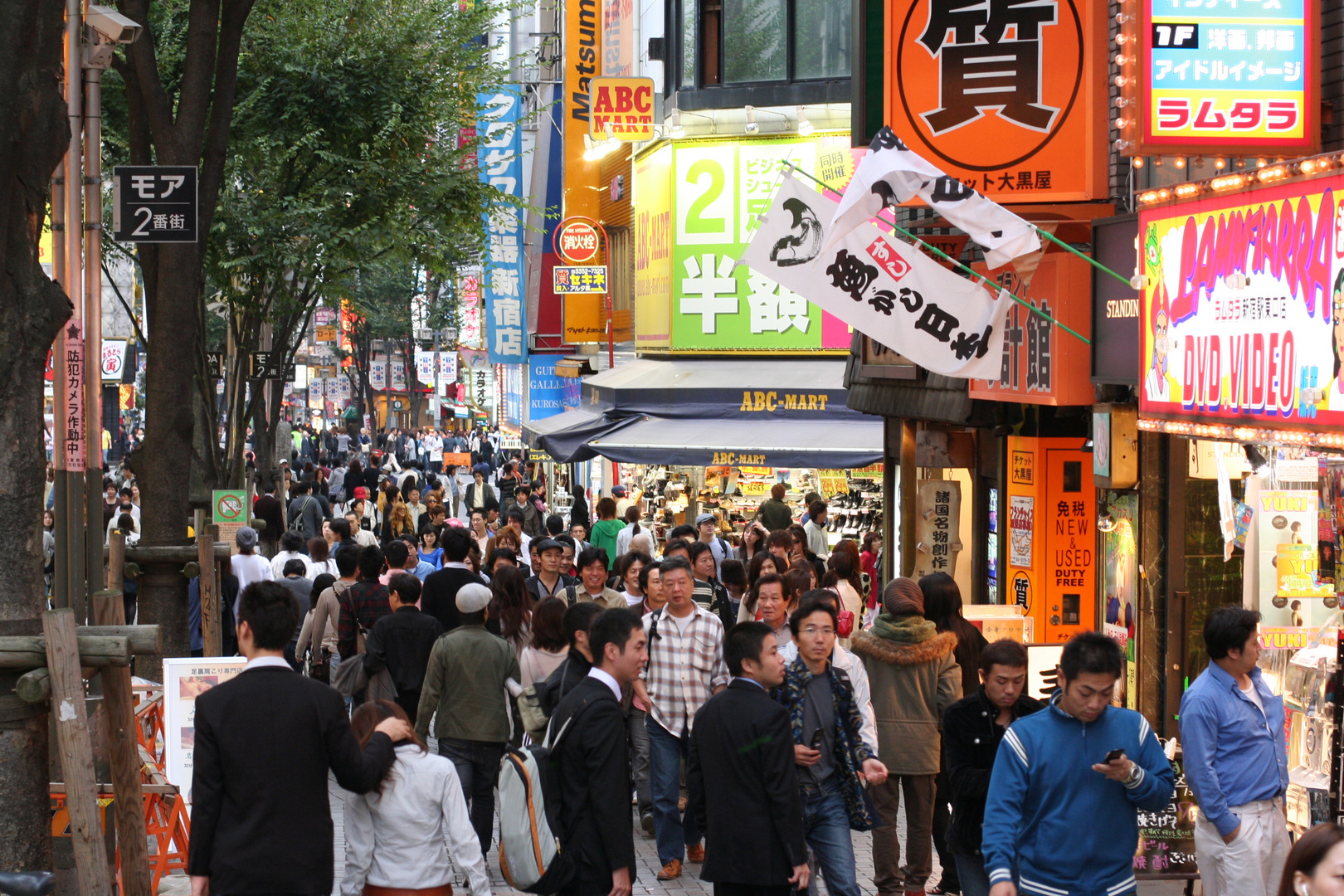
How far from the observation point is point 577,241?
29.1 metres

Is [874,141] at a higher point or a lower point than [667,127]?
lower

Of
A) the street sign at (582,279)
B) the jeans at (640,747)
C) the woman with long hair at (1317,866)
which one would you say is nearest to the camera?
the woman with long hair at (1317,866)

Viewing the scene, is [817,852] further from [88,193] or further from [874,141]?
[88,193]

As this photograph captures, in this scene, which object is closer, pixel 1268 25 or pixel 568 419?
pixel 1268 25

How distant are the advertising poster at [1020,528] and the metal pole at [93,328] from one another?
7.21 m

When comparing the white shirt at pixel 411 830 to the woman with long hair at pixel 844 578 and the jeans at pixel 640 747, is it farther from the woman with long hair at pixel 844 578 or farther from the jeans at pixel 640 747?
the woman with long hair at pixel 844 578

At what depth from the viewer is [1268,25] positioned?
28.3 feet

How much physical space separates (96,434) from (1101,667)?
23.1 feet

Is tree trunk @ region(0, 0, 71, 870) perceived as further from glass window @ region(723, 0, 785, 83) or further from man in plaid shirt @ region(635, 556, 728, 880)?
glass window @ region(723, 0, 785, 83)

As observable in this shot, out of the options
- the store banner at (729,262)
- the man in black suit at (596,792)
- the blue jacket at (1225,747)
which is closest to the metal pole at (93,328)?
the man in black suit at (596,792)

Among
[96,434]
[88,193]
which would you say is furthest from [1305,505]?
[88,193]

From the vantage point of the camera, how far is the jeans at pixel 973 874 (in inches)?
260

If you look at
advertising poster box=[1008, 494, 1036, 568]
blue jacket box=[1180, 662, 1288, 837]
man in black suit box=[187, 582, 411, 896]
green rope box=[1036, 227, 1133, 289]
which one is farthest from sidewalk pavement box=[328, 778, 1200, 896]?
green rope box=[1036, 227, 1133, 289]

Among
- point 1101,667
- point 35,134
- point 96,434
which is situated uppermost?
point 35,134
